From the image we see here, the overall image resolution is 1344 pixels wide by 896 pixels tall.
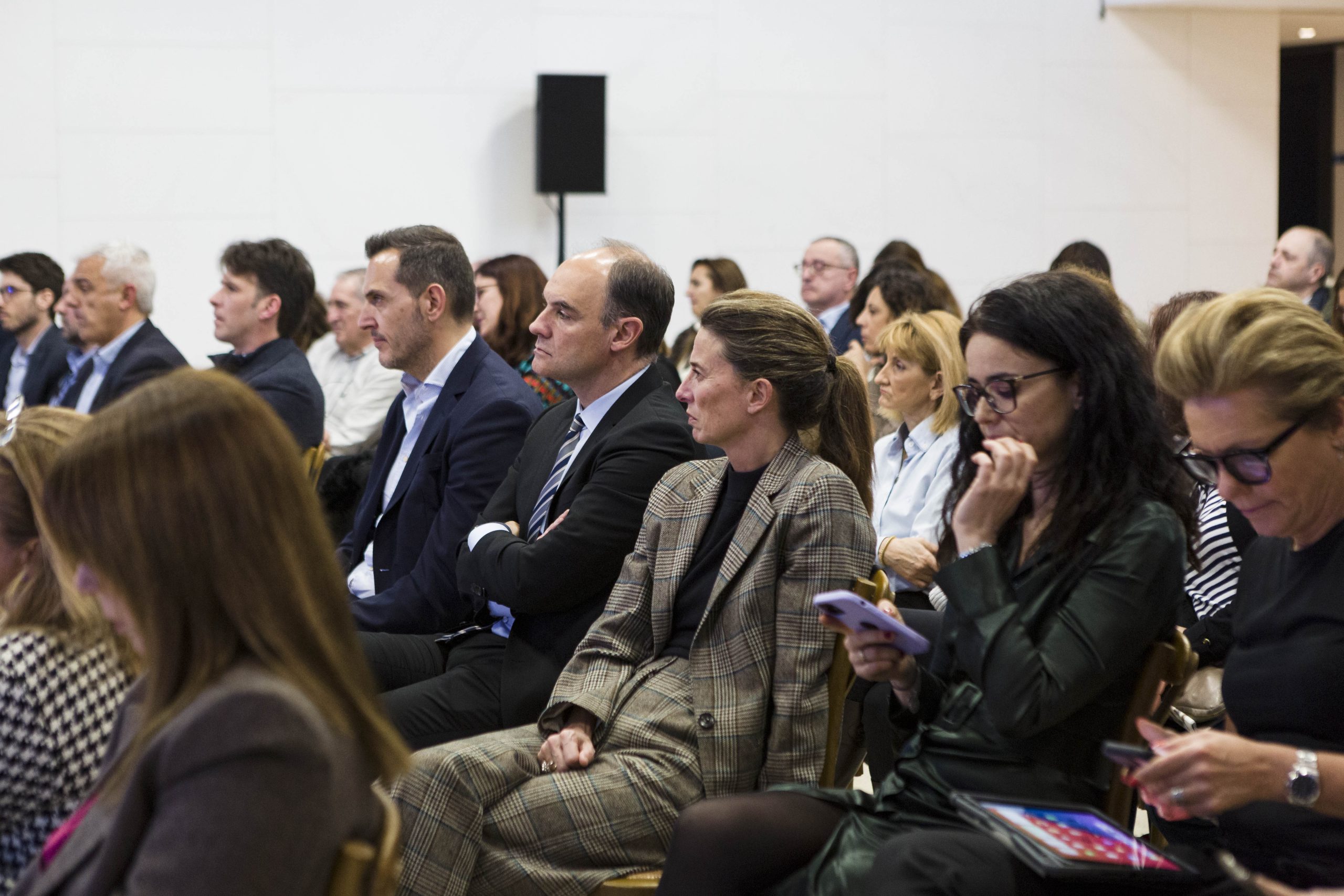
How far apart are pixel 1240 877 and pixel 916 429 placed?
2.59 m

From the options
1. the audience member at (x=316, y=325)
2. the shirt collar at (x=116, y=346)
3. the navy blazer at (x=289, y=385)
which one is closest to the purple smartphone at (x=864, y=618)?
the navy blazer at (x=289, y=385)

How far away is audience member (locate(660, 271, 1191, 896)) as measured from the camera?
1.89m

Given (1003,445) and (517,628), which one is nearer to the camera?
(1003,445)

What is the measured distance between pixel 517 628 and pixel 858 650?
103cm

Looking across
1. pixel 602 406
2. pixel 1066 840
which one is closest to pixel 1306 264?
pixel 602 406

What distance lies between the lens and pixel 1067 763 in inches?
77.7

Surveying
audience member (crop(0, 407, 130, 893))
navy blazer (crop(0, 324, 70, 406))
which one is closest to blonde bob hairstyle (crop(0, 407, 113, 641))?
audience member (crop(0, 407, 130, 893))

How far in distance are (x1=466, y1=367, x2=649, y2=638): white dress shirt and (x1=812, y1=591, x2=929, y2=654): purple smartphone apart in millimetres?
1099

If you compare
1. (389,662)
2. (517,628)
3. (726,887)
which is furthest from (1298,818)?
(389,662)

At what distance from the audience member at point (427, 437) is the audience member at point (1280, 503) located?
5.99ft

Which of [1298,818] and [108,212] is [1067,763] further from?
[108,212]

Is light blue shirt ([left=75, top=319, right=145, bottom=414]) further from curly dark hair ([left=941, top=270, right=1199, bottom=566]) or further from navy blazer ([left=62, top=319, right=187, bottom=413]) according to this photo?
curly dark hair ([left=941, top=270, right=1199, bottom=566])

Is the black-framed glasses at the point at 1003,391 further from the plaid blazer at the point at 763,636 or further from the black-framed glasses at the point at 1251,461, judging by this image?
the plaid blazer at the point at 763,636

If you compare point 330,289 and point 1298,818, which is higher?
point 330,289
